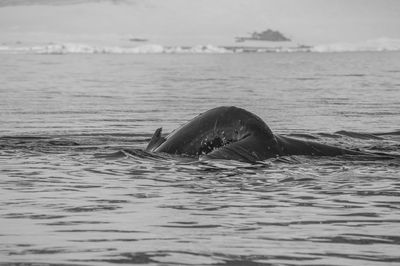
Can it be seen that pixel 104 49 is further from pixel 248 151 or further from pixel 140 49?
pixel 248 151

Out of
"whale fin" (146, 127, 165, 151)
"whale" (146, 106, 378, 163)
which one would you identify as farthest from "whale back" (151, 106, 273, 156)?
"whale fin" (146, 127, 165, 151)

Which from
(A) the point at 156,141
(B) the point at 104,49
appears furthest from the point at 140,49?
(A) the point at 156,141

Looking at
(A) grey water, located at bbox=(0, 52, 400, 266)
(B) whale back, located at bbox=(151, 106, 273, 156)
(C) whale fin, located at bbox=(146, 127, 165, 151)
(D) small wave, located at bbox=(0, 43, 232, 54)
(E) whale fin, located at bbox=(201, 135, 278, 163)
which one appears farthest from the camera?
(D) small wave, located at bbox=(0, 43, 232, 54)

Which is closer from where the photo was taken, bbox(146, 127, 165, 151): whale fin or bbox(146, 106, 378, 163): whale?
bbox(146, 106, 378, 163): whale

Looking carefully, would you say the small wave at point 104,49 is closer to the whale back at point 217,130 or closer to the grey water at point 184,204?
the grey water at point 184,204

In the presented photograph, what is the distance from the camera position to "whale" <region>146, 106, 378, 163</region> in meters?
10.6

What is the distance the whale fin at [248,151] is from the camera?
412 inches

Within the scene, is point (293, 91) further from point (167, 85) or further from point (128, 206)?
point (128, 206)

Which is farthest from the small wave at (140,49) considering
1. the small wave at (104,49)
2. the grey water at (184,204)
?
the grey water at (184,204)

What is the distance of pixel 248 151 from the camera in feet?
34.8

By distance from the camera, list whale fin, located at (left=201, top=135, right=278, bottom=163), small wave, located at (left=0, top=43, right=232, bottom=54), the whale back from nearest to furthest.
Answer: whale fin, located at (left=201, top=135, right=278, bottom=163), the whale back, small wave, located at (left=0, top=43, right=232, bottom=54)

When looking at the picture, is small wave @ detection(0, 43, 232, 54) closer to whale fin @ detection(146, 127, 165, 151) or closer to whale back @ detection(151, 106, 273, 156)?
whale fin @ detection(146, 127, 165, 151)

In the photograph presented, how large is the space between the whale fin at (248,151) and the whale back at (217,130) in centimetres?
7

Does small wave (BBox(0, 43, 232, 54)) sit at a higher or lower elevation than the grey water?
lower
